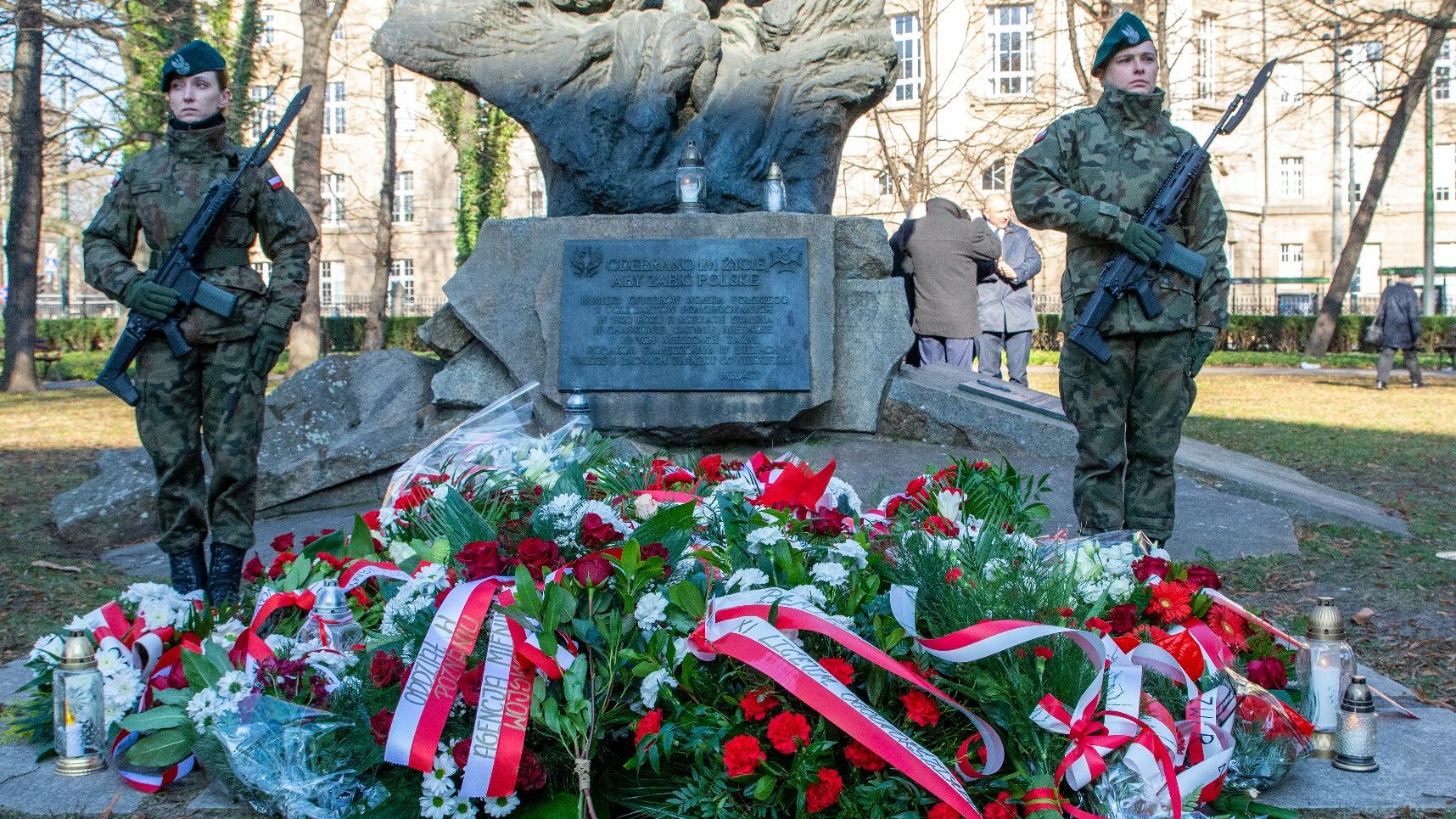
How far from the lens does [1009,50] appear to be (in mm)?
32031

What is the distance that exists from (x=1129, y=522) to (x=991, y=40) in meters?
28.8

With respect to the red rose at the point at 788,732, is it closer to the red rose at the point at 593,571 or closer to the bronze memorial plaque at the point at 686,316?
the red rose at the point at 593,571

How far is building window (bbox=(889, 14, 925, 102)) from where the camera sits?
31109 mm

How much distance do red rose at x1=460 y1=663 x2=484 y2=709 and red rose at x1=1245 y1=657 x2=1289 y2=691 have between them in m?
1.90

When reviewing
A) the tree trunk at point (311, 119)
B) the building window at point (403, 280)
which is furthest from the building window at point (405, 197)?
the tree trunk at point (311, 119)

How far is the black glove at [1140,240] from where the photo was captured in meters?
4.71

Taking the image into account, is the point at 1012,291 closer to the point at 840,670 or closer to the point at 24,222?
the point at 840,670

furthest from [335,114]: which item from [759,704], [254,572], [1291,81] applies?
[759,704]

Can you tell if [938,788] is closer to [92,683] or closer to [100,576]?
[92,683]

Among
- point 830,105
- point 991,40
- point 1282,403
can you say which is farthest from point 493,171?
point 830,105

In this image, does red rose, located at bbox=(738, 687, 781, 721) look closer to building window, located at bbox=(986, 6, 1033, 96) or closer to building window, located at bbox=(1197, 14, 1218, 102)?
building window, located at bbox=(986, 6, 1033, 96)

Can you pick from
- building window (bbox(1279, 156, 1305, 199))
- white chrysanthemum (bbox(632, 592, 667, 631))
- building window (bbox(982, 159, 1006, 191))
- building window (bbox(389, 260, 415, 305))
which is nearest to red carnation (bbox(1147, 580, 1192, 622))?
white chrysanthemum (bbox(632, 592, 667, 631))

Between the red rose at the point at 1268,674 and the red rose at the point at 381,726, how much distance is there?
81.9 inches

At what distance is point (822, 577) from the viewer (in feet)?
10.5
